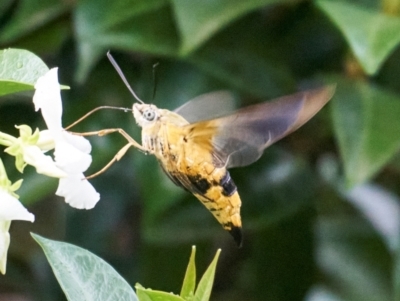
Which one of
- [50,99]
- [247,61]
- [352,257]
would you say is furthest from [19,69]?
[352,257]

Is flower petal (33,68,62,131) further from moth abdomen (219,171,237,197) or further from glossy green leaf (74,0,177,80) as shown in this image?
glossy green leaf (74,0,177,80)

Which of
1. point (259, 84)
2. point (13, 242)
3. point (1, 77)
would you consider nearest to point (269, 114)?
point (1, 77)

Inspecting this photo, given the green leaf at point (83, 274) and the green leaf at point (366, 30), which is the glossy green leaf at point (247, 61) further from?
the green leaf at point (83, 274)

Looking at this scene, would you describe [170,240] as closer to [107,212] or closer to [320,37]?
[107,212]

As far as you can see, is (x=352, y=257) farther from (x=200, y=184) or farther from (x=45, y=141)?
(x=45, y=141)

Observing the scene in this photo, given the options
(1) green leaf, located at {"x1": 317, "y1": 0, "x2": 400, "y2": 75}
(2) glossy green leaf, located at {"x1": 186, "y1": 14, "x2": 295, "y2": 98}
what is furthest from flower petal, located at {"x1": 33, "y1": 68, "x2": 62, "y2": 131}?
(2) glossy green leaf, located at {"x1": 186, "y1": 14, "x2": 295, "y2": 98}

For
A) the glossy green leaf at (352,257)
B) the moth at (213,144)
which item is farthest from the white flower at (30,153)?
the glossy green leaf at (352,257)

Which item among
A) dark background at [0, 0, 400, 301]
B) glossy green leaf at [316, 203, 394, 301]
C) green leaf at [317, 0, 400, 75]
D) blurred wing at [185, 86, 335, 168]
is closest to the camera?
blurred wing at [185, 86, 335, 168]
